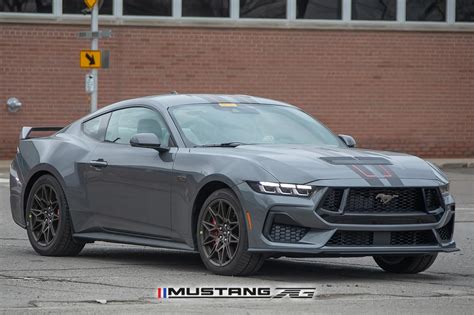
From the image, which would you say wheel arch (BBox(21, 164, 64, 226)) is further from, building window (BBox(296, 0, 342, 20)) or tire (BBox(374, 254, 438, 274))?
building window (BBox(296, 0, 342, 20))

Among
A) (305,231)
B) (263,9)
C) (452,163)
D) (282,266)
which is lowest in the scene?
(452,163)

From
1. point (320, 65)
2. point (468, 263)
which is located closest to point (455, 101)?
point (320, 65)

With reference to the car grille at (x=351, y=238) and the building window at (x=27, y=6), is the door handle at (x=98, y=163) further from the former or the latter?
the building window at (x=27, y=6)

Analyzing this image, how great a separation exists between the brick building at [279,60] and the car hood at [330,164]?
19258 mm

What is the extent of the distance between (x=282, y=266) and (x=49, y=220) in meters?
2.21

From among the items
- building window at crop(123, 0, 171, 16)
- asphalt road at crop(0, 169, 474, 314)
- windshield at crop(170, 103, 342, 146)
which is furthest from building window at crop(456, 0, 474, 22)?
windshield at crop(170, 103, 342, 146)

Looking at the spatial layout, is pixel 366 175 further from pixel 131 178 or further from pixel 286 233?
pixel 131 178

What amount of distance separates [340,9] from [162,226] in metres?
20.2

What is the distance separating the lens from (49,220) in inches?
448

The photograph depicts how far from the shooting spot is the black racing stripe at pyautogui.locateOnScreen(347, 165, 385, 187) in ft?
30.5

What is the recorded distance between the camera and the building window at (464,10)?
3050 centimetres

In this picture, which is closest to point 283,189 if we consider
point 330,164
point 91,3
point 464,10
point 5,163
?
point 330,164

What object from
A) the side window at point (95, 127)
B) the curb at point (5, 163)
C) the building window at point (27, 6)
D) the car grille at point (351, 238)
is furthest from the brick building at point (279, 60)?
the car grille at point (351, 238)

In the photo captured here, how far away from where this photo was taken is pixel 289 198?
363 inches
